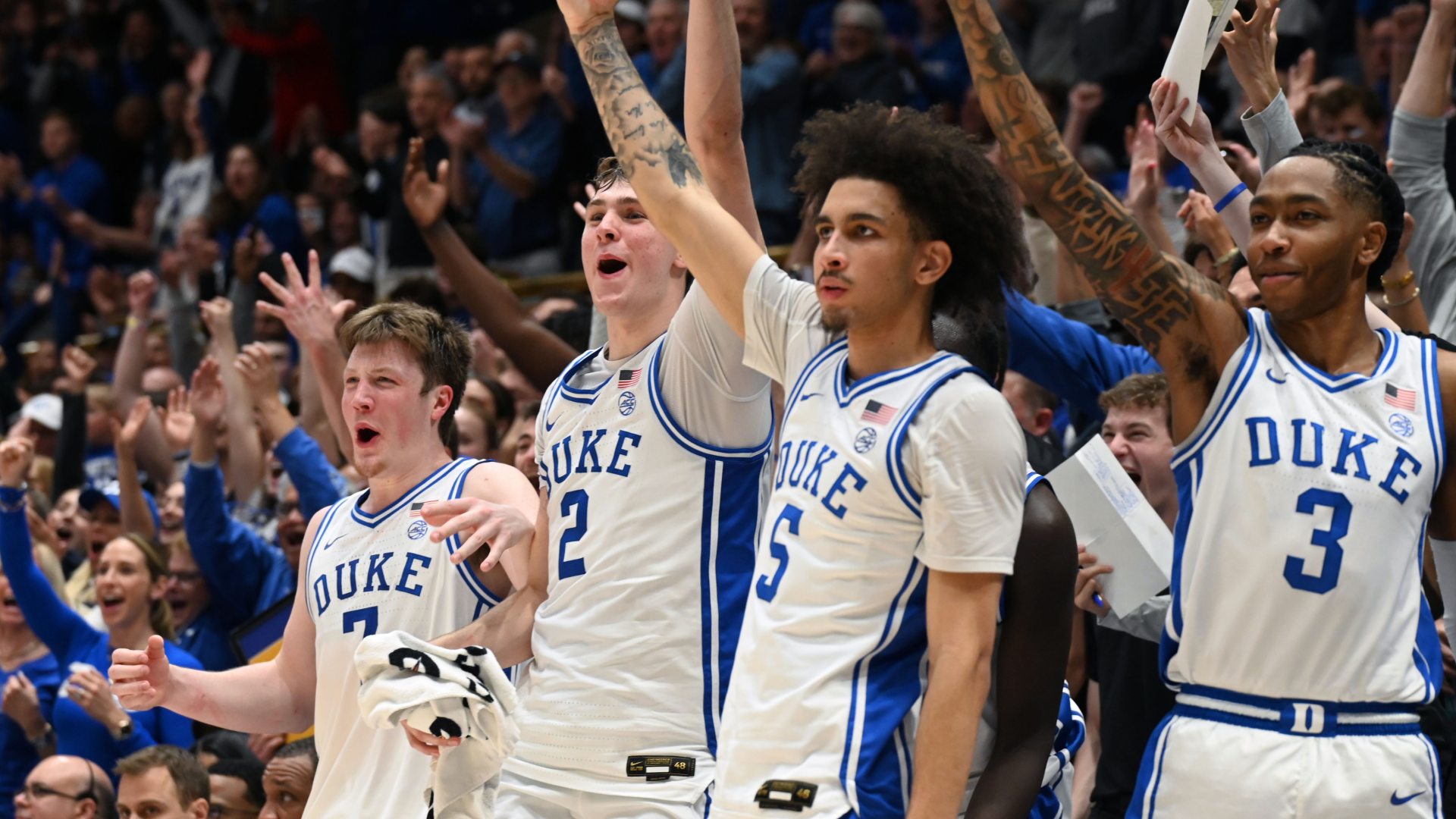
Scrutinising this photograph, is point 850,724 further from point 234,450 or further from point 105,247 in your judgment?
point 105,247

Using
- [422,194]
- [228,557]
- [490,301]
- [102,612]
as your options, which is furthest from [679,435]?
[102,612]

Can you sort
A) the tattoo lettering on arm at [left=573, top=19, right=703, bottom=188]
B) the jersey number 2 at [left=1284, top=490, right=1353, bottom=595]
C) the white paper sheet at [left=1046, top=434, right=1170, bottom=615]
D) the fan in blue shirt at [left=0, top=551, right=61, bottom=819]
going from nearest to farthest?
the jersey number 2 at [left=1284, top=490, right=1353, bottom=595], the tattoo lettering on arm at [left=573, top=19, right=703, bottom=188], the white paper sheet at [left=1046, top=434, right=1170, bottom=615], the fan in blue shirt at [left=0, top=551, right=61, bottom=819]

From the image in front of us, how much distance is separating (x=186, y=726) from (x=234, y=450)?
4.73 feet

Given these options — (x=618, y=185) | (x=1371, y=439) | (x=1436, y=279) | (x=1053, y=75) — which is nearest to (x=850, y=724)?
(x=1371, y=439)

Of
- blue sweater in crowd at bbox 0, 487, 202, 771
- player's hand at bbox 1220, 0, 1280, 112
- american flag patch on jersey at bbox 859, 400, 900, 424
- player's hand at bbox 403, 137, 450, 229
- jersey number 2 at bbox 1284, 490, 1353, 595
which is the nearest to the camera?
american flag patch on jersey at bbox 859, 400, 900, 424

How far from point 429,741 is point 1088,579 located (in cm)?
165

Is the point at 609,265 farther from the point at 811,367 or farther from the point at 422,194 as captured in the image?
the point at 422,194

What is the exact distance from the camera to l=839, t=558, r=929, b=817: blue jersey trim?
276cm

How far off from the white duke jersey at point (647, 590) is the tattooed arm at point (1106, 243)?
79 cm

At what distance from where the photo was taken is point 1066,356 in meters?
4.71

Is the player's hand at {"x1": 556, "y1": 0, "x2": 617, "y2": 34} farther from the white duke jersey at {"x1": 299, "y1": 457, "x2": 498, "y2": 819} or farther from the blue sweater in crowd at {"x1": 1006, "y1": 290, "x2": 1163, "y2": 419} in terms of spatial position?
the blue sweater in crowd at {"x1": 1006, "y1": 290, "x2": 1163, "y2": 419}

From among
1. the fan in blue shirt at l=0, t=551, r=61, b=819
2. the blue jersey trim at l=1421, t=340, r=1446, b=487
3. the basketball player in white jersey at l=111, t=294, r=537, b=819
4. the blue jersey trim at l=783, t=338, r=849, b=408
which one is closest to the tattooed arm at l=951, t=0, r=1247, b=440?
the blue jersey trim at l=1421, t=340, r=1446, b=487

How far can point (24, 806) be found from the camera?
253 inches

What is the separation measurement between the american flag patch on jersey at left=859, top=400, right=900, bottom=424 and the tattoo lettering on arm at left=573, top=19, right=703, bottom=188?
0.65 meters
